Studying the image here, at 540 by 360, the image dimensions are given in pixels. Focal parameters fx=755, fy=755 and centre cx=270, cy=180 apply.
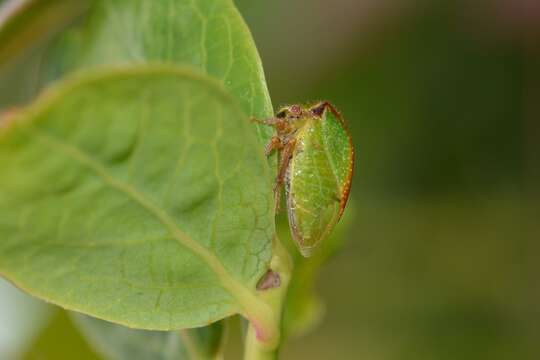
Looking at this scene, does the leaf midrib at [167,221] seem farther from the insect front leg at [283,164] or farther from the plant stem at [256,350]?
the insect front leg at [283,164]

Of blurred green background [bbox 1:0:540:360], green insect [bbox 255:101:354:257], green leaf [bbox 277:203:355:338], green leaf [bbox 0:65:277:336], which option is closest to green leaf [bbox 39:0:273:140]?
green leaf [bbox 0:65:277:336]

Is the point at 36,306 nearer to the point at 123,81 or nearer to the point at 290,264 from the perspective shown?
the point at 290,264

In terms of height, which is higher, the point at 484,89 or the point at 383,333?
the point at 484,89

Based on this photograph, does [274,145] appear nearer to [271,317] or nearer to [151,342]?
[271,317]

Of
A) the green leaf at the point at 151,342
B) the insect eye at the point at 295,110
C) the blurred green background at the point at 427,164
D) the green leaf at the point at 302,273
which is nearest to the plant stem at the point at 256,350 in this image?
the green leaf at the point at 151,342

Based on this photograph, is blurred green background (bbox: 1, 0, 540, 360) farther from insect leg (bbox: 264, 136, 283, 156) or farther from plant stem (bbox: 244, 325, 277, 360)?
plant stem (bbox: 244, 325, 277, 360)

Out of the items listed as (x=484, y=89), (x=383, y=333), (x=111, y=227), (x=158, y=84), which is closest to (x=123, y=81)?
(x=158, y=84)
